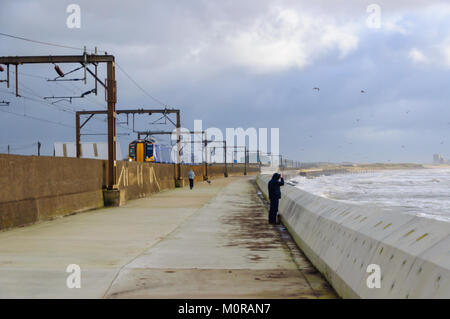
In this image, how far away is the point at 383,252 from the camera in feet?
14.5

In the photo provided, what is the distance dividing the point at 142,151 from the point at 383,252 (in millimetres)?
44049

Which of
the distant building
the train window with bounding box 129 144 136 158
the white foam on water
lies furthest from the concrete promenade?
the distant building

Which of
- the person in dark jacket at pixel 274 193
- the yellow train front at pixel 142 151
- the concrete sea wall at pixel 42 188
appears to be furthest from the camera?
the yellow train front at pixel 142 151

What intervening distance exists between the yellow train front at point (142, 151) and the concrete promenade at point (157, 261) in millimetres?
34026

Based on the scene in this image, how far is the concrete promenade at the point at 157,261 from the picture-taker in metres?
5.72

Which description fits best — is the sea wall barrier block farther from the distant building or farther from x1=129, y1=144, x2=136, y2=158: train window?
the distant building

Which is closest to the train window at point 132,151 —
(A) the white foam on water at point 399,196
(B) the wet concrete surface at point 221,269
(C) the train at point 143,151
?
(C) the train at point 143,151

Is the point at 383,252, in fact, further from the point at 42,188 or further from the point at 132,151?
the point at 132,151

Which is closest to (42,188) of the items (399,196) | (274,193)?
(274,193)

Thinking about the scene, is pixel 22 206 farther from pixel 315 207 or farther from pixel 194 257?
pixel 315 207

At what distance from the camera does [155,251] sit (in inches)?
341

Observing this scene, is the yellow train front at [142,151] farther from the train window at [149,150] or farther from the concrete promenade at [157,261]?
the concrete promenade at [157,261]

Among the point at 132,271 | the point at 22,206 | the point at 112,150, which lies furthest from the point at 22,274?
the point at 112,150

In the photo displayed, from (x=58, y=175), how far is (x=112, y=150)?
562cm
